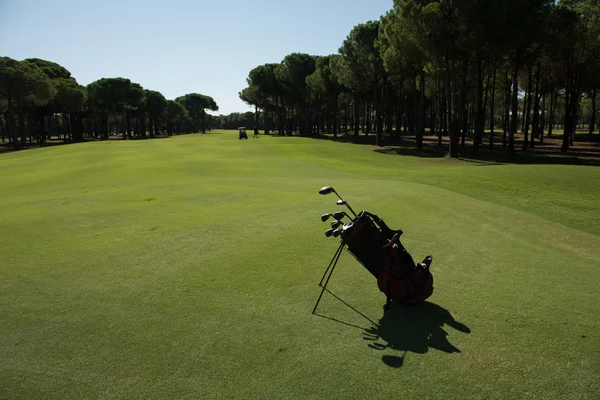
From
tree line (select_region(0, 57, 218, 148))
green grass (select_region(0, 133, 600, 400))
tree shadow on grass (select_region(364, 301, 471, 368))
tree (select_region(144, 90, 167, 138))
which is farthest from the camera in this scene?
tree (select_region(144, 90, 167, 138))

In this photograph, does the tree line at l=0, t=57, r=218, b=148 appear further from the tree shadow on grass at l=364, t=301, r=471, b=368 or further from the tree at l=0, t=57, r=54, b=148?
the tree shadow on grass at l=364, t=301, r=471, b=368

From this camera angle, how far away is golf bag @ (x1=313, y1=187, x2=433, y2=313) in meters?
5.17

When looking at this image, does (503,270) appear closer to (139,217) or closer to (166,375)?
(166,375)

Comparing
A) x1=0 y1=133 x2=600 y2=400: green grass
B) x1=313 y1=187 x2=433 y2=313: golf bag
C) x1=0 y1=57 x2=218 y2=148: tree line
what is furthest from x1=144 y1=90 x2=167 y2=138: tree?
Answer: x1=313 y1=187 x2=433 y2=313: golf bag

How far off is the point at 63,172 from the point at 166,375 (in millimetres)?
25668

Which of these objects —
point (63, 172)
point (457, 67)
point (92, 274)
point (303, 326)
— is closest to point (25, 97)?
point (63, 172)

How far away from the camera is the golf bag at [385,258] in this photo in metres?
5.17

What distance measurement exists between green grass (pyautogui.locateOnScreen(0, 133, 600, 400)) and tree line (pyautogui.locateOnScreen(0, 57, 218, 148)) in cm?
5951

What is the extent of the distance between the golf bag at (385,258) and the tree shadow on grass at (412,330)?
205mm

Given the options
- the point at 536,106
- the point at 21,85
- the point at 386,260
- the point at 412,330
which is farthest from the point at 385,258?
the point at 21,85

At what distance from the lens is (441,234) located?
9.94 meters

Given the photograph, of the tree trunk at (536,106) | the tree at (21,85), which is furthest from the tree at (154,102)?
the tree trunk at (536,106)

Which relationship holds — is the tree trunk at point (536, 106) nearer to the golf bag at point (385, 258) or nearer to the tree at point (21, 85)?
the golf bag at point (385, 258)

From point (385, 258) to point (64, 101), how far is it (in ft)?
272
